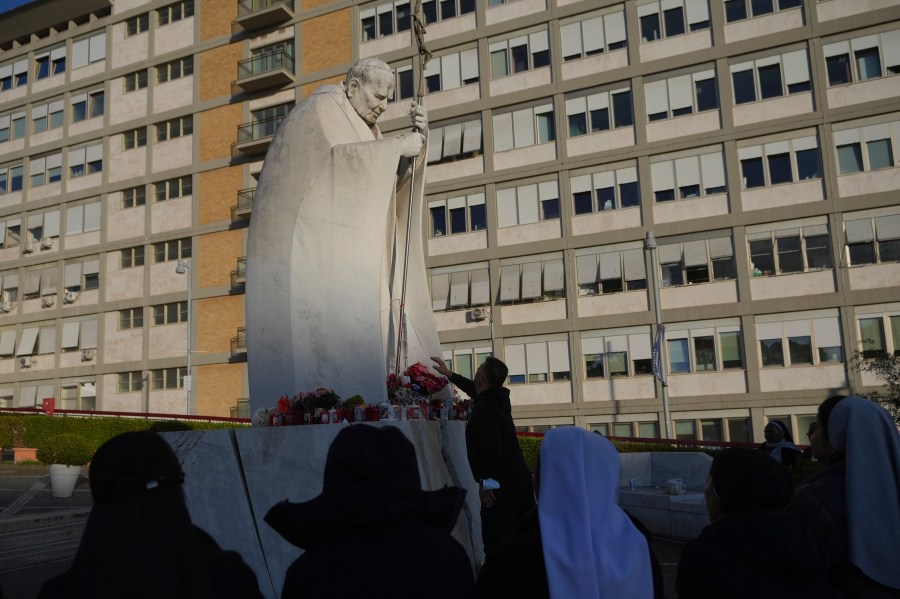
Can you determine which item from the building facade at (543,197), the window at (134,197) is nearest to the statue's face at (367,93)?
the building facade at (543,197)

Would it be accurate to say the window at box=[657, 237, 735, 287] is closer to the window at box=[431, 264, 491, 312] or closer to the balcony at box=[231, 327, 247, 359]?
the window at box=[431, 264, 491, 312]

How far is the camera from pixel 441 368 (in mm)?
8359

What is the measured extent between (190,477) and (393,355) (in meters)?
2.70

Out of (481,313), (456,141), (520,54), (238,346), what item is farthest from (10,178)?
(520,54)

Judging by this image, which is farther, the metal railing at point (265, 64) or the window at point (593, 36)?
the metal railing at point (265, 64)

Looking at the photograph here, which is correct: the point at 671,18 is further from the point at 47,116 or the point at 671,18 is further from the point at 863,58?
the point at 47,116

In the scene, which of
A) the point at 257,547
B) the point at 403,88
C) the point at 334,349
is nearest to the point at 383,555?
the point at 257,547

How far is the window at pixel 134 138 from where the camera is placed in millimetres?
42438

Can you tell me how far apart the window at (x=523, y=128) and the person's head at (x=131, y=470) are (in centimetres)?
3226

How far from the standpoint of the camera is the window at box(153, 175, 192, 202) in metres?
41.0

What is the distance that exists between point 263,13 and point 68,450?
26.8 meters

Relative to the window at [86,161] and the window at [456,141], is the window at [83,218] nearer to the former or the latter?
the window at [86,161]

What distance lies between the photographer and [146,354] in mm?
40406

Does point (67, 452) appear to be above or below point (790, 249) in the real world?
below
